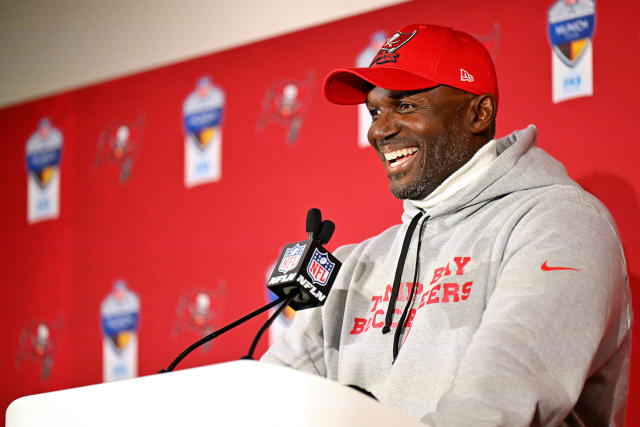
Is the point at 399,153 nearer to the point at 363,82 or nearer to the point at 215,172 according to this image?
the point at 363,82

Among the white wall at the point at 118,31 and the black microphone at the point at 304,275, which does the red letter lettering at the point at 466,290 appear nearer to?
the black microphone at the point at 304,275

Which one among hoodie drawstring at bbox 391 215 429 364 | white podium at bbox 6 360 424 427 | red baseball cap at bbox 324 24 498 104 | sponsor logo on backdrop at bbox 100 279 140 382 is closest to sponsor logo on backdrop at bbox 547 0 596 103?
red baseball cap at bbox 324 24 498 104

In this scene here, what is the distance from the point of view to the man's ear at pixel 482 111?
1.80m

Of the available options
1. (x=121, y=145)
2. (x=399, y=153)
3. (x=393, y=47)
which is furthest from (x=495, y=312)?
(x=121, y=145)

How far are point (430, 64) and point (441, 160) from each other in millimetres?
181

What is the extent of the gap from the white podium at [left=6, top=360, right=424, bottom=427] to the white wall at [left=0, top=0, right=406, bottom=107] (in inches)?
68.9

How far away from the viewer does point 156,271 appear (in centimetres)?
299

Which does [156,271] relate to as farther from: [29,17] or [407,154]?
[407,154]

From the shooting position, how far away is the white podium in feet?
3.07

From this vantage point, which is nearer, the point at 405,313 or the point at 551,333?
the point at 551,333

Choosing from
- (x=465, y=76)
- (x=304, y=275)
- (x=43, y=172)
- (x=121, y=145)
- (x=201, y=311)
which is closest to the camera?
(x=304, y=275)

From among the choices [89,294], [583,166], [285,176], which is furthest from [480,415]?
[89,294]

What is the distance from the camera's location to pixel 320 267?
147 cm

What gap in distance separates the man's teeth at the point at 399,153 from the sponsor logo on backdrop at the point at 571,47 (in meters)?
0.56
